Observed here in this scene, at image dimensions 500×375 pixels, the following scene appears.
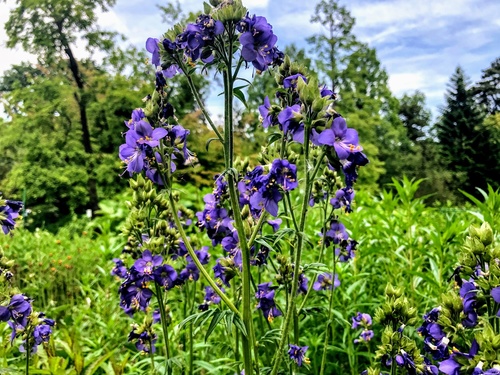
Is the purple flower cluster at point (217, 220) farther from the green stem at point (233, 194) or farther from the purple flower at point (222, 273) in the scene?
the green stem at point (233, 194)

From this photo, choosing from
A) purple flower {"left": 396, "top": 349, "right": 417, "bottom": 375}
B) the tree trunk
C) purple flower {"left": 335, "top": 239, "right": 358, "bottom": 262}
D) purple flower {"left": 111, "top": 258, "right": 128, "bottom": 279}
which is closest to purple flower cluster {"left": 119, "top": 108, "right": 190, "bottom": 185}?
purple flower {"left": 111, "top": 258, "right": 128, "bottom": 279}

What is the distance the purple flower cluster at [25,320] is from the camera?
201 cm

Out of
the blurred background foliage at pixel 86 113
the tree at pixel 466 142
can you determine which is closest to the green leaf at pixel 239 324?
the blurred background foliage at pixel 86 113

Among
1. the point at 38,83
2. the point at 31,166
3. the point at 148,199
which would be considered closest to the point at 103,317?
the point at 148,199

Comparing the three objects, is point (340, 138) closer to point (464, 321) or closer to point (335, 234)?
point (464, 321)

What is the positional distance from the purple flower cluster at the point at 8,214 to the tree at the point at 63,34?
52.6 ft

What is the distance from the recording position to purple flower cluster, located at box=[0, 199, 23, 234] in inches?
79.9

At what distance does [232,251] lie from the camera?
7.06 ft

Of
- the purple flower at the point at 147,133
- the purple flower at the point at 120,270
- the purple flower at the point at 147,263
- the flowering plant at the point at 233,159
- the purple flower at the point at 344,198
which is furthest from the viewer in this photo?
the purple flower at the point at 120,270

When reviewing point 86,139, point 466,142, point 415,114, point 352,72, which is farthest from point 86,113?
point 415,114

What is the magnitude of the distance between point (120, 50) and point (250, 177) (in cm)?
1919

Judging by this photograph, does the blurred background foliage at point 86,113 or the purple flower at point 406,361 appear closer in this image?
the purple flower at point 406,361

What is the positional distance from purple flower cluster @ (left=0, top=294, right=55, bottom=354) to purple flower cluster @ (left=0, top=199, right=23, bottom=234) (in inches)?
12.7

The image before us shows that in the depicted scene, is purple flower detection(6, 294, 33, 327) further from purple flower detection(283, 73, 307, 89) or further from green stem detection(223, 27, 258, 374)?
purple flower detection(283, 73, 307, 89)
